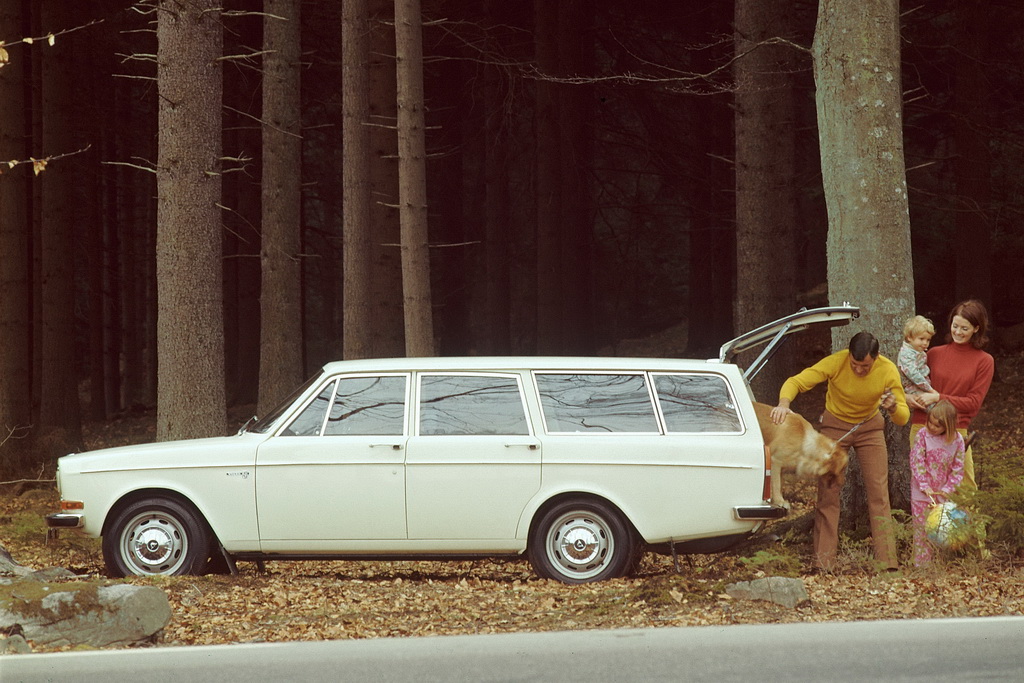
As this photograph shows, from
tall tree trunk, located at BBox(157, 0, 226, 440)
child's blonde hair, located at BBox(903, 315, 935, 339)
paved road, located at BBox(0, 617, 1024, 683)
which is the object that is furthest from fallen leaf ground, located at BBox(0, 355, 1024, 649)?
tall tree trunk, located at BBox(157, 0, 226, 440)

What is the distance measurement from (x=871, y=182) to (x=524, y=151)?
15.8 meters

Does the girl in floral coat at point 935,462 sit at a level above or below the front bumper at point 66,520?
above

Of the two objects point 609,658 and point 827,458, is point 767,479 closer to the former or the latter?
point 827,458

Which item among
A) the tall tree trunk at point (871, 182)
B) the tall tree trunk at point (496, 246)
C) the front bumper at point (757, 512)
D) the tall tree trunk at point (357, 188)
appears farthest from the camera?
the tall tree trunk at point (496, 246)

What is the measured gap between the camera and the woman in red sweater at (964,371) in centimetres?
897

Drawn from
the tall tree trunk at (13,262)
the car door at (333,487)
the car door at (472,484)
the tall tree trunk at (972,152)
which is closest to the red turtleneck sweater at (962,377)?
the car door at (472,484)

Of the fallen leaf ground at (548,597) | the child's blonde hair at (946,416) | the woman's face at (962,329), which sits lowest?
the fallen leaf ground at (548,597)

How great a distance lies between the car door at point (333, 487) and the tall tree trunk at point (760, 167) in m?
8.01

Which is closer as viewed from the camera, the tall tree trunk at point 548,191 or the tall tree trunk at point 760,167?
the tall tree trunk at point 760,167

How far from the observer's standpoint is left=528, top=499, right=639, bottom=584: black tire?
8.84 m

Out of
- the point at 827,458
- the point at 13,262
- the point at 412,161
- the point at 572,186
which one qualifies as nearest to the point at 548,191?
the point at 572,186

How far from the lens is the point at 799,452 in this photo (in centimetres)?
898

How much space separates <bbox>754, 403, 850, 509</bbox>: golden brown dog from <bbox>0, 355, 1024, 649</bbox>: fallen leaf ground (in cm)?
64

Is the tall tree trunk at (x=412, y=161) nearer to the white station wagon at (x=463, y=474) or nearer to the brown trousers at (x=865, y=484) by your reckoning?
the white station wagon at (x=463, y=474)
